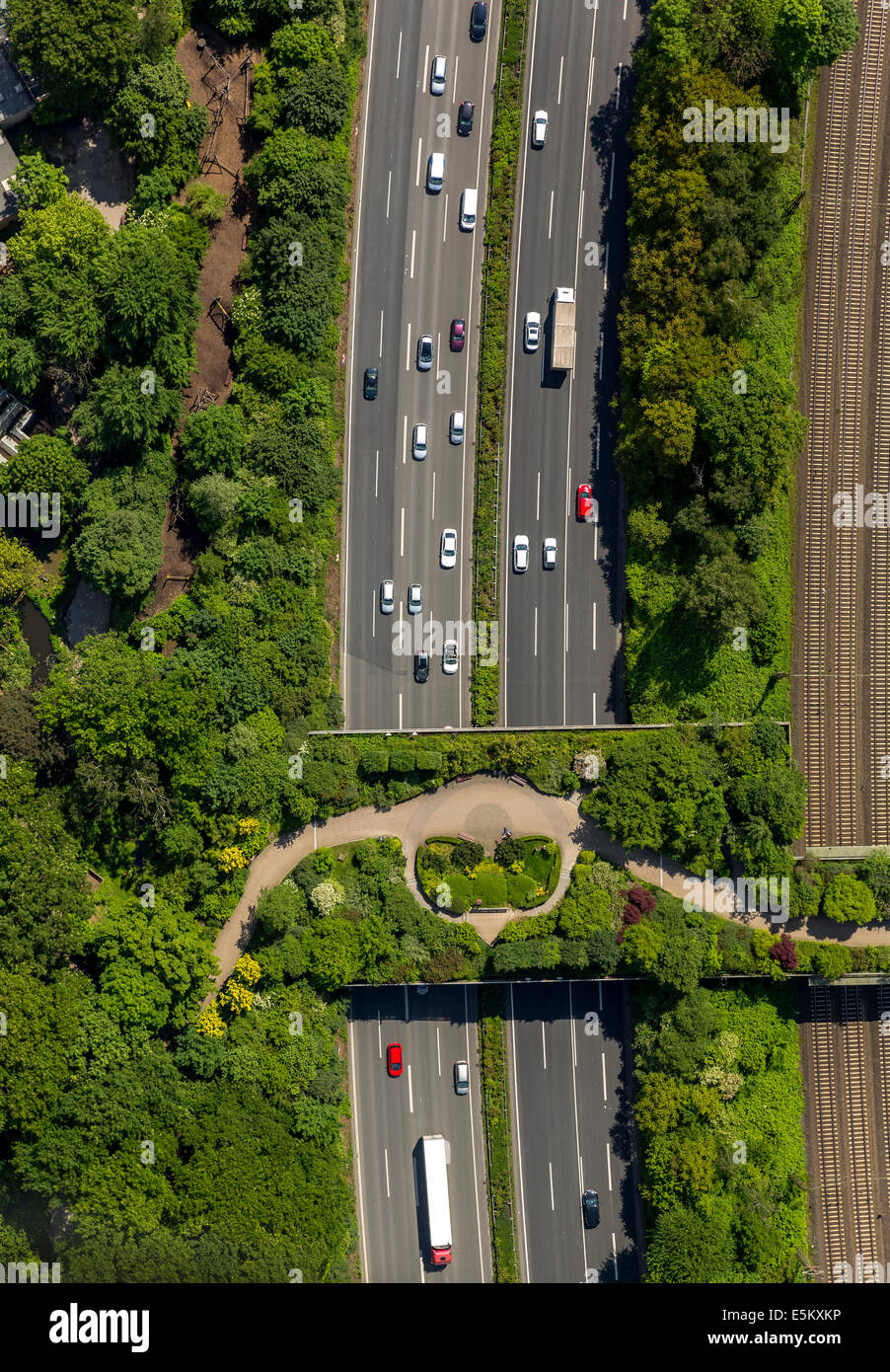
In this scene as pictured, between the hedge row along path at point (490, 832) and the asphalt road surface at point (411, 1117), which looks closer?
the hedge row along path at point (490, 832)

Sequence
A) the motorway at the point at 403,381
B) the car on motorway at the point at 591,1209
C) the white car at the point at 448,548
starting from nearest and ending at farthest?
1. the car on motorway at the point at 591,1209
2. the white car at the point at 448,548
3. the motorway at the point at 403,381

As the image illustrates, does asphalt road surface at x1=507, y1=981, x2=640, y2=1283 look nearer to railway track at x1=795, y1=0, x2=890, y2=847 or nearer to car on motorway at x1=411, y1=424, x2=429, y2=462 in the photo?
railway track at x1=795, y1=0, x2=890, y2=847

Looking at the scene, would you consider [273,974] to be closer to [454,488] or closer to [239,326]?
[454,488]

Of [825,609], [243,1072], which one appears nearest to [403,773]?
[243,1072]

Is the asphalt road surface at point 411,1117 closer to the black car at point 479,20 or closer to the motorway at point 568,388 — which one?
the motorway at point 568,388

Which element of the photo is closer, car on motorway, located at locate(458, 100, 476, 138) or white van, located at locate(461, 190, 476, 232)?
car on motorway, located at locate(458, 100, 476, 138)
